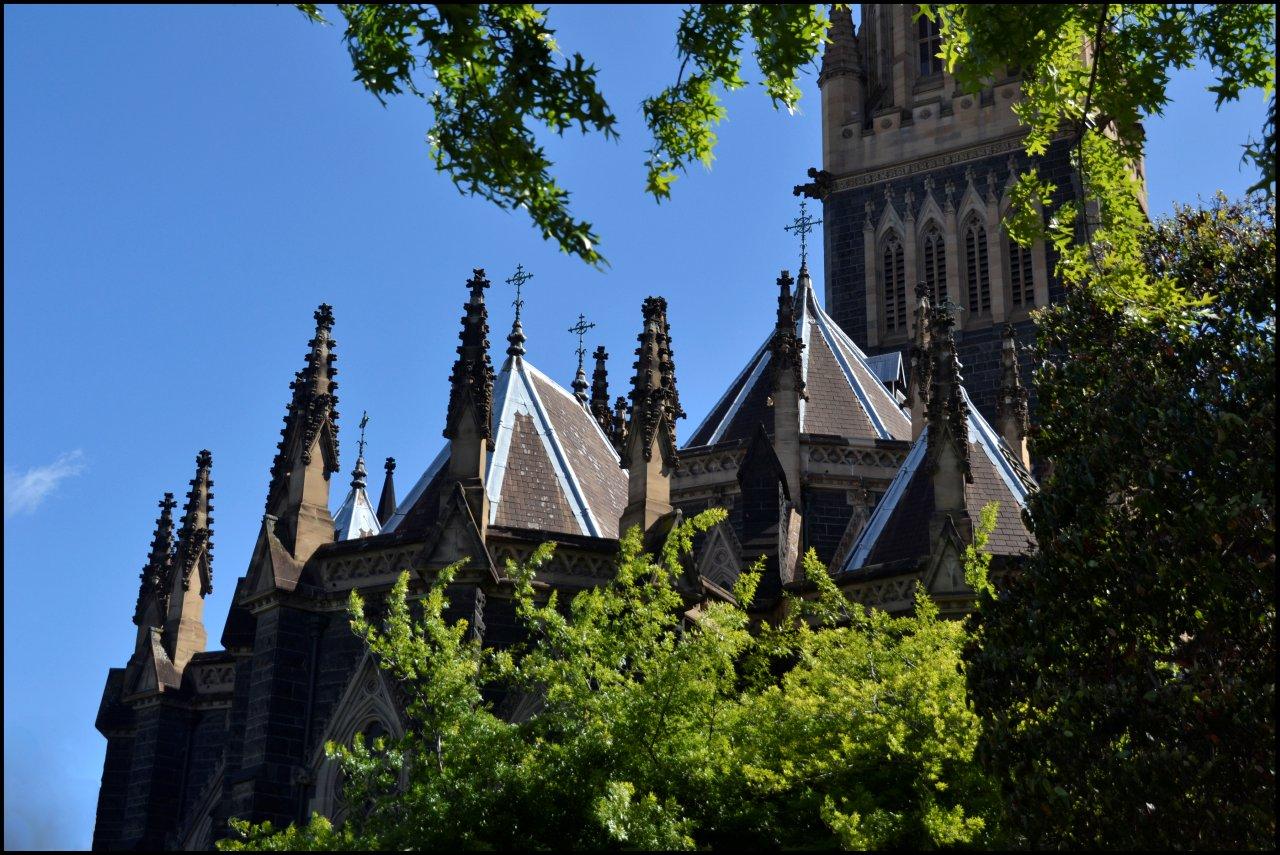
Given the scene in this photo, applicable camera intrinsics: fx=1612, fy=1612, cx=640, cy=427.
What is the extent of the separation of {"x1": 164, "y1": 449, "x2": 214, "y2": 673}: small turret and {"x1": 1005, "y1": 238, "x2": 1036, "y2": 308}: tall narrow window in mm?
24751

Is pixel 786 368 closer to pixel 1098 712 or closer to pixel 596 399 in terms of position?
pixel 596 399

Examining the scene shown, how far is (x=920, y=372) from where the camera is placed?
3231 cm

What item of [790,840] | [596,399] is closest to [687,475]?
[596,399]

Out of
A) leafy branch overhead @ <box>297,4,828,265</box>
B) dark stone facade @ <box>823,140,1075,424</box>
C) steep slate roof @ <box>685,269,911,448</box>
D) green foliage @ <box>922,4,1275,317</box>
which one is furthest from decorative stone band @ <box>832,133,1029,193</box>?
leafy branch overhead @ <box>297,4,828,265</box>

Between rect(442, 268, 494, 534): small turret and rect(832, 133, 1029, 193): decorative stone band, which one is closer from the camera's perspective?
rect(442, 268, 494, 534): small turret

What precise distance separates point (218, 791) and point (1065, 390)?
16.5 meters

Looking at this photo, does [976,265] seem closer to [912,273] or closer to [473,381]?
[912,273]

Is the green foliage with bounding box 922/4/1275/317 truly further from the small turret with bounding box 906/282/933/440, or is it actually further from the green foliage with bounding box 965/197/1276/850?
the small turret with bounding box 906/282/933/440

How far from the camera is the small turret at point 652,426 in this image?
987 inches

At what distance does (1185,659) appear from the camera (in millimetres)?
14016

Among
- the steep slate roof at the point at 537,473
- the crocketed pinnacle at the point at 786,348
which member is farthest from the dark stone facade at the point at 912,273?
the steep slate roof at the point at 537,473

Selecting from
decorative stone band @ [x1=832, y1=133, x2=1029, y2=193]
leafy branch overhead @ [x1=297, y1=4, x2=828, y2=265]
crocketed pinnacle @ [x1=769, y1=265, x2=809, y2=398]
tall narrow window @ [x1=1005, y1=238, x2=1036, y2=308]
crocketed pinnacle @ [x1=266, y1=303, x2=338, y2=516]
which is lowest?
leafy branch overhead @ [x1=297, y1=4, x2=828, y2=265]

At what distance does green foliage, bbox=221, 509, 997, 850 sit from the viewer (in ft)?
55.1

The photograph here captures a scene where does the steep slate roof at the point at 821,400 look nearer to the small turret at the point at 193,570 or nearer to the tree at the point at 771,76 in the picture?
the small turret at the point at 193,570
